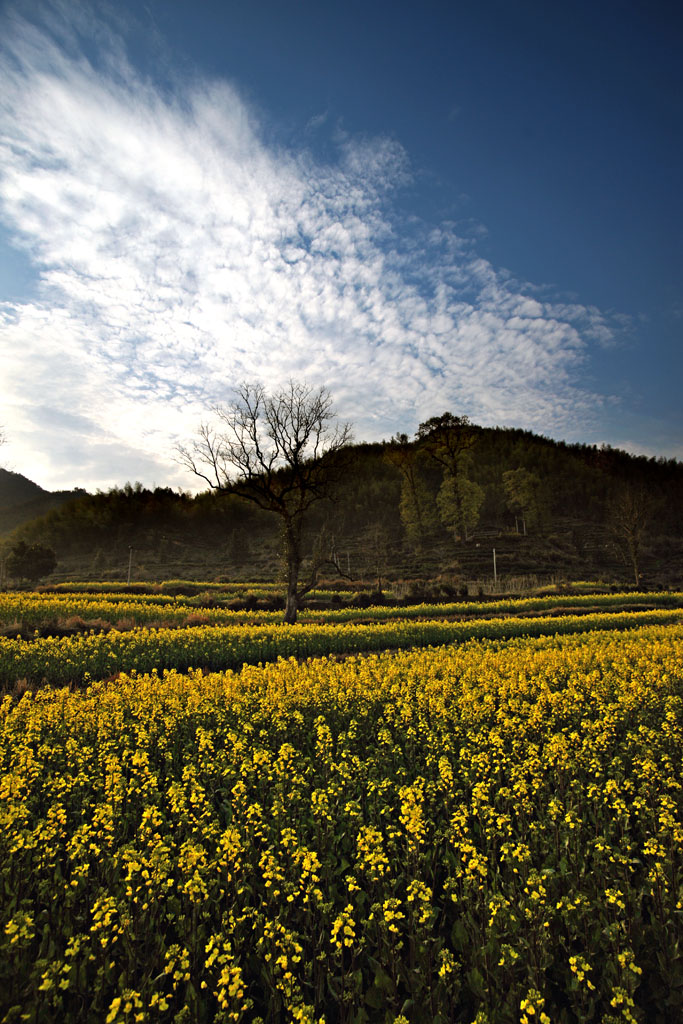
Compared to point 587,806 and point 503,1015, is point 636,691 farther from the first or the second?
point 503,1015

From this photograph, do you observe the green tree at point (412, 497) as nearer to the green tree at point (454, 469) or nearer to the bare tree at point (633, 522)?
the green tree at point (454, 469)

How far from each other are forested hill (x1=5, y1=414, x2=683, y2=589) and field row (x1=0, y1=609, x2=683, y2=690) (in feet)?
74.6

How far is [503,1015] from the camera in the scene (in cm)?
291

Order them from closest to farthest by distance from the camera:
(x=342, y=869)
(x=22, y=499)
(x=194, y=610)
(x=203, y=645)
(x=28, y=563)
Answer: (x=342, y=869), (x=203, y=645), (x=194, y=610), (x=28, y=563), (x=22, y=499)

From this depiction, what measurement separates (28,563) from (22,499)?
94823mm

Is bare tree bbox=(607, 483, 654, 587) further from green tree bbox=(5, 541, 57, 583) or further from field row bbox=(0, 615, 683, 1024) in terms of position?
green tree bbox=(5, 541, 57, 583)

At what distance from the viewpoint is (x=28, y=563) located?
51344 mm

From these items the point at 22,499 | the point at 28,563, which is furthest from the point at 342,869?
the point at 22,499

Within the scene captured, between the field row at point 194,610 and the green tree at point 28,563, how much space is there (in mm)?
25152

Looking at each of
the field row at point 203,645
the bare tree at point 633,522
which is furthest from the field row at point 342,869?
the bare tree at point 633,522

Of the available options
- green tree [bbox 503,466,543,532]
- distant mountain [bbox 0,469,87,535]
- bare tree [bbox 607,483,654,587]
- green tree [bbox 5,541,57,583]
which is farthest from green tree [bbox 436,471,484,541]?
distant mountain [bbox 0,469,87,535]

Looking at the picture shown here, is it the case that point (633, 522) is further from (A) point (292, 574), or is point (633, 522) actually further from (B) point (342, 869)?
(B) point (342, 869)

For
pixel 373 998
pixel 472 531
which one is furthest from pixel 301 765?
pixel 472 531

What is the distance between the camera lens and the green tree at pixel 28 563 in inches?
2012
